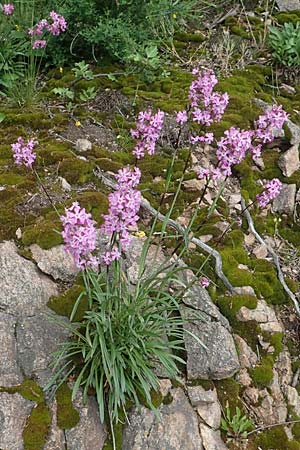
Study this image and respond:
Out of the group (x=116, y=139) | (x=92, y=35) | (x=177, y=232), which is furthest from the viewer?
(x=92, y=35)

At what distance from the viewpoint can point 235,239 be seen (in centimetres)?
410

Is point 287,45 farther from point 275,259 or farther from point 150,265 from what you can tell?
point 150,265

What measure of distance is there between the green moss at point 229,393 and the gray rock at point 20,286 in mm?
1116

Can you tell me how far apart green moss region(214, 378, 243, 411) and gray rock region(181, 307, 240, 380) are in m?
0.05

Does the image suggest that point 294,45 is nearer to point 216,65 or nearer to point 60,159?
point 216,65

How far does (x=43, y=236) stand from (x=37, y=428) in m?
1.20

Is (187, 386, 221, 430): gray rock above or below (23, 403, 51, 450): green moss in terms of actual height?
below

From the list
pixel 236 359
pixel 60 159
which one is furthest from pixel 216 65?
pixel 236 359

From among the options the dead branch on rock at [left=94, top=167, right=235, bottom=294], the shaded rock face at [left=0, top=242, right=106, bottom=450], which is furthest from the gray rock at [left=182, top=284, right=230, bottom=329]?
the shaded rock face at [left=0, top=242, right=106, bottom=450]

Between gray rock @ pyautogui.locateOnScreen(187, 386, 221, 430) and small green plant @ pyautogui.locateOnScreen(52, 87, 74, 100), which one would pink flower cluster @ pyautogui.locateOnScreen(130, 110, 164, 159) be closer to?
gray rock @ pyautogui.locateOnScreen(187, 386, 221, 430)

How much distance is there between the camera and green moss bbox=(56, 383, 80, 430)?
286cm

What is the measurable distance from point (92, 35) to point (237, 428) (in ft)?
12.0

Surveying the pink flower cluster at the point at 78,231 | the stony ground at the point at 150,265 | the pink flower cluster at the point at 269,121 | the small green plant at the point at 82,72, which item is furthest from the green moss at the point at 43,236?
the small green plant at the point at 82,72

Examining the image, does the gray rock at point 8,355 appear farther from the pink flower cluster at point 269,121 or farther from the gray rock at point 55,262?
the pink flower cluster at point 269,121
